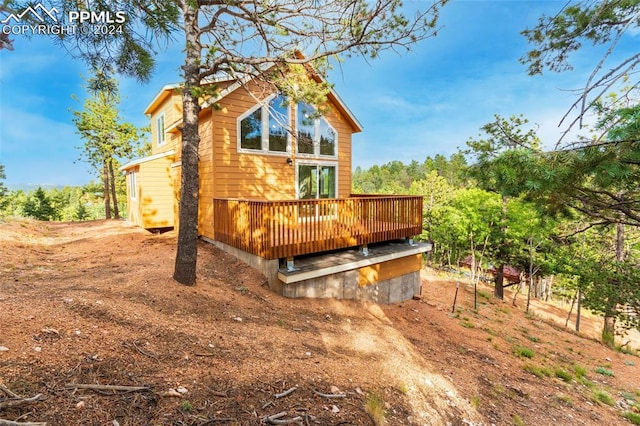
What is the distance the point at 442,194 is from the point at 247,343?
25531mm

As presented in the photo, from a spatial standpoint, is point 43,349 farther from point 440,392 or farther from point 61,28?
point 440,392

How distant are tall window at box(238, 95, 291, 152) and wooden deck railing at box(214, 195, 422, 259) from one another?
2.22 meters

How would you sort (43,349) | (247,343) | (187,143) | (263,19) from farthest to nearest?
(187,143), (263,19), (247,343), (43,349)

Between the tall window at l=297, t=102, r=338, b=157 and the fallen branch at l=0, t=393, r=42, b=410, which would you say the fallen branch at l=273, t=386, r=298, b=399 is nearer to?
the fallen branch at l=0, t=393, r=42, b=410

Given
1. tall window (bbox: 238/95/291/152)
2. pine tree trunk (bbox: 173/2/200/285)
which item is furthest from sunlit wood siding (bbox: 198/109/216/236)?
pine tree trunk (bbox: 173/2/200/285)

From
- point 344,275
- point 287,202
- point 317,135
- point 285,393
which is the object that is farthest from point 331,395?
point 317,135

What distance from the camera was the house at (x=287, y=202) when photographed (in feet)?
20.2

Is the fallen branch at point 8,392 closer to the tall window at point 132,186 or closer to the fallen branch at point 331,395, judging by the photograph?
the fallen branch at point 331,395

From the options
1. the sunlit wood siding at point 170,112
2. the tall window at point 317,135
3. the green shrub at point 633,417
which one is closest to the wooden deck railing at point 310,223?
the tall window at point 317,135

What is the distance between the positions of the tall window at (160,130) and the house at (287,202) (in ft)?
2.88

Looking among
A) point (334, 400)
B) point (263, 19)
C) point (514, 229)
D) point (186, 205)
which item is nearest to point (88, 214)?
point (186, 205)

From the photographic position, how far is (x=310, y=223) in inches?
250

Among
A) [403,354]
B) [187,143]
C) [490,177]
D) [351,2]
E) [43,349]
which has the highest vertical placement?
[351,2]

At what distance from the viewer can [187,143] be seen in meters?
5.02
